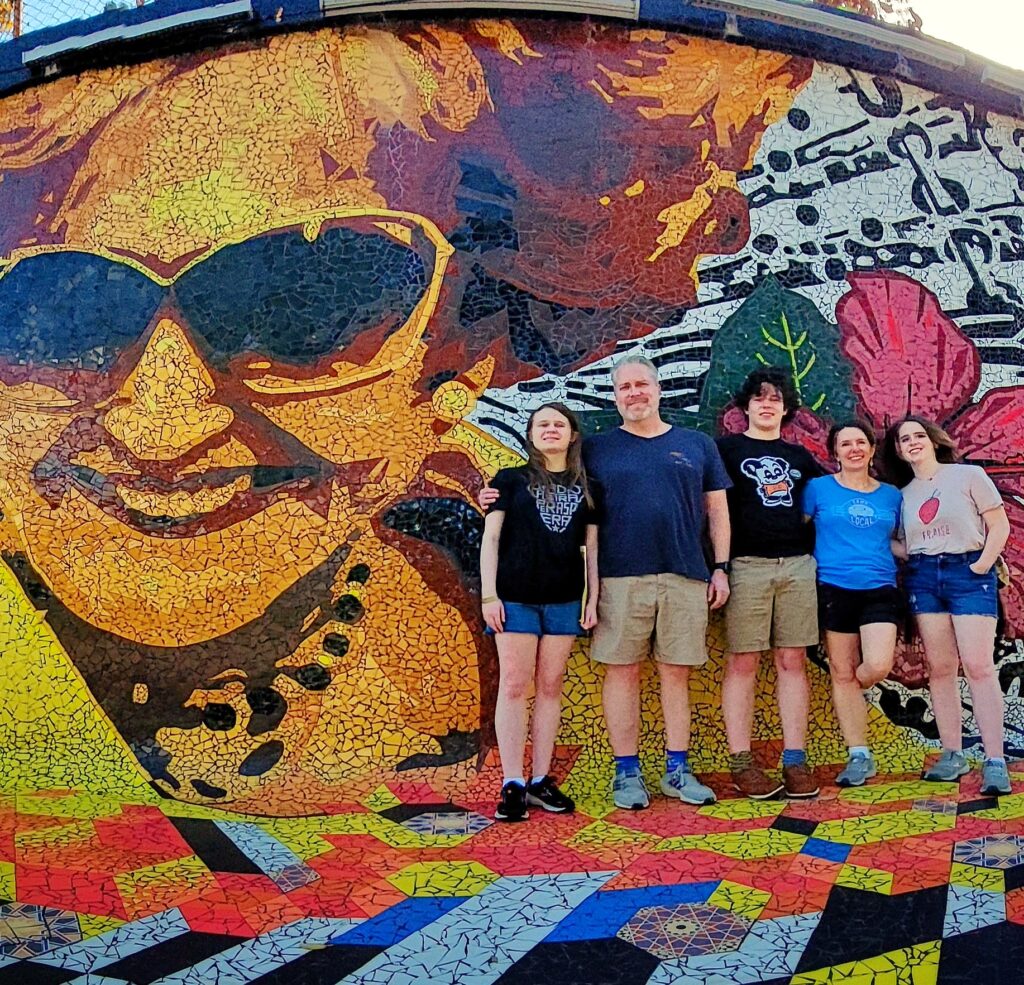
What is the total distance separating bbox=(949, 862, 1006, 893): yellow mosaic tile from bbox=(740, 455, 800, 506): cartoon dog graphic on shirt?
145 cm

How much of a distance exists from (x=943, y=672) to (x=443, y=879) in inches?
82.4

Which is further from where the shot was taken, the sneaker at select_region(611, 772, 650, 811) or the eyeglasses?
the eyeglasses

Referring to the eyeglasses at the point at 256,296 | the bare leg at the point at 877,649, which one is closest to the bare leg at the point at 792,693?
the bare leg at the point at 877,649

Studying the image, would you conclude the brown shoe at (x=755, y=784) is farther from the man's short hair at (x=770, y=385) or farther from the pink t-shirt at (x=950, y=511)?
the man's short hair at (x=770, y=385)

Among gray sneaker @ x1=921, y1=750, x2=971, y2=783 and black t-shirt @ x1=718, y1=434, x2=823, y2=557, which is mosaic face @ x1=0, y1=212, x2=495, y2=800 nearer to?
black t-shirt @ x1=718, y1=434, x2=823, y2=557

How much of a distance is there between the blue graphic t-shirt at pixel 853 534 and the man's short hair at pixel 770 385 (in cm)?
39

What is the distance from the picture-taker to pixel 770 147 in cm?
458

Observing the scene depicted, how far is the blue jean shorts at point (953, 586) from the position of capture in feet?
12.2

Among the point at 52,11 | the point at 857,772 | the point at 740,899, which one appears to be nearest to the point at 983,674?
the point at 857,772

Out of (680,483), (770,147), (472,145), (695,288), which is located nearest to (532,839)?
(680,483)

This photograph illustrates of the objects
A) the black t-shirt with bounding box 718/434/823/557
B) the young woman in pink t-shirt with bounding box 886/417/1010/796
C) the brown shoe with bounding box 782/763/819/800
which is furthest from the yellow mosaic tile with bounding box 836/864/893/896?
the black t-shirt with bounding box 718/434/823/557

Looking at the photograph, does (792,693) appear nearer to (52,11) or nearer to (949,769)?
(949,769)

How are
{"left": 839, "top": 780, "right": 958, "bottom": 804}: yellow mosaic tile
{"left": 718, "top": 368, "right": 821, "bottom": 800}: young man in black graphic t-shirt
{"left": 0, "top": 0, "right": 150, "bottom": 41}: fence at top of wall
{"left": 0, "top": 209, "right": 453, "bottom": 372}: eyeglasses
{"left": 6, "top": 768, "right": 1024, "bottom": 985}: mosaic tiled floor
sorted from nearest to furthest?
{"left": 6, "top": 768, "right": 1024, "bottom": 985}: mosaic tiled floor, {"left": 839, "top": 780, "right": 958, "bottom": 804}: yellow mosaic tile, {"left": 718, "top": 368, "right": 821, "bottom": 800}: young man in black graphic t-shirt, {"left": 0, "top": 209, "right": 453, "bottom": 372}: eyeglasses, {"left": 0, "top": 0, "right": 150, "bottom": 41}: fence at top of wall

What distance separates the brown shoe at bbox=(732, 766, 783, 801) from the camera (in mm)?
3654
